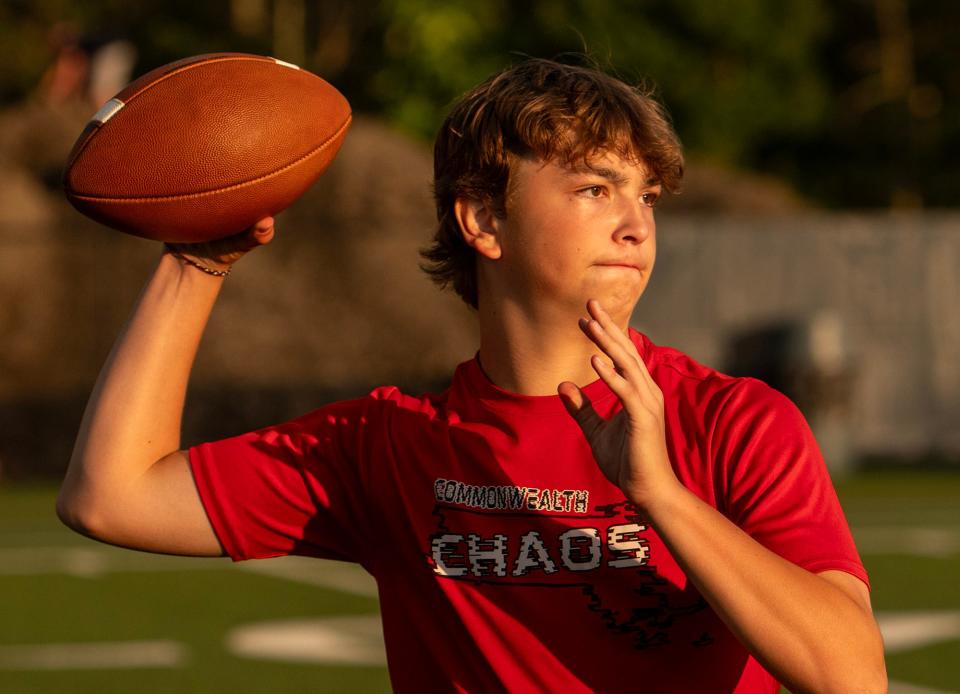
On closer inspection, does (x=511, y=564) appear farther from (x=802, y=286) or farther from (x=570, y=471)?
(x=802, y=286)

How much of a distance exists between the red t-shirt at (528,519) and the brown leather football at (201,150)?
1.49 feet

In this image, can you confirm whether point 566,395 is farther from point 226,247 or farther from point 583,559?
point 226,247

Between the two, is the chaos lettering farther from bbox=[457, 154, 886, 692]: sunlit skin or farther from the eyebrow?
the eyebrow

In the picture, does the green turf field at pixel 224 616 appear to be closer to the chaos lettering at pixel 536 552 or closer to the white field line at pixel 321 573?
the white field line at pixel 321 573

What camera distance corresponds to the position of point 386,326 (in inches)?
696

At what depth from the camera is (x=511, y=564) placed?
3094mm

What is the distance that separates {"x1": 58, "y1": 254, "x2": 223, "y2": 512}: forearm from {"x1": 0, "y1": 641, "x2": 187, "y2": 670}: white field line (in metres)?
4.21

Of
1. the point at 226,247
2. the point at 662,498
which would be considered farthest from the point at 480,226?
the point at 662,498

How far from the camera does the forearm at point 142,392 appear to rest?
3260 mm

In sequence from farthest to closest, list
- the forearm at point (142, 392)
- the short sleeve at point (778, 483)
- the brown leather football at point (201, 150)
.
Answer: the brown leather football at point (201, 150) < the forearm at point (142, 392) < the short sleeve at point (778, 483)

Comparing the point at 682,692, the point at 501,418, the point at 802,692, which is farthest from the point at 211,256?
the point at 802,692

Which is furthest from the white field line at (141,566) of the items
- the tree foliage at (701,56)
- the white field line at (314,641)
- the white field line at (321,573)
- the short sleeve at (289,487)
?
the tree foliage at (701,56)

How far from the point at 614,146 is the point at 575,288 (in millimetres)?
266

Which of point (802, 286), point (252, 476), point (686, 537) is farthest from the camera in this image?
point (802, 286)
